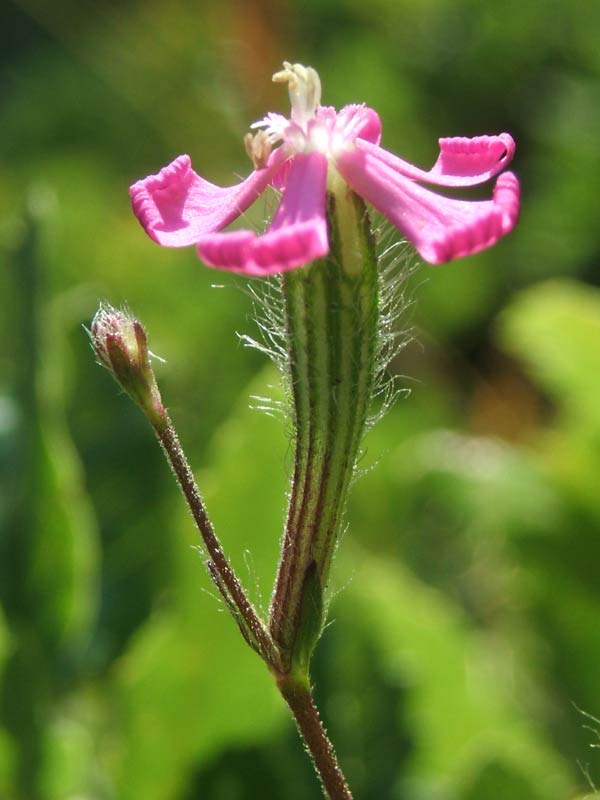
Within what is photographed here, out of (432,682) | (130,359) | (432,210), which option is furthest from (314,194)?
(432,682)

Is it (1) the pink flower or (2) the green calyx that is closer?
(1) the pink flower

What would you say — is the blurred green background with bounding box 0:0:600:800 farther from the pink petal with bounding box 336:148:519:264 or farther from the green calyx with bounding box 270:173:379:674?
the pink petal with bounding box 336:148:519:264

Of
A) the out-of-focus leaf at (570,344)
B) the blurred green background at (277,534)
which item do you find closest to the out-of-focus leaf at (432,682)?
the blurred green background at (277,534)

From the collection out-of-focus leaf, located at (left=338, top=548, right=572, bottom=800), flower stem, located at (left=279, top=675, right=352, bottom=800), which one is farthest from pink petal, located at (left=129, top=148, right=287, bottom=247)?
out-of-focus leaf, located at (left=338, top=548, right=572, bottom=800)

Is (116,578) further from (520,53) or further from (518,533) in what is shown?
(520,53)

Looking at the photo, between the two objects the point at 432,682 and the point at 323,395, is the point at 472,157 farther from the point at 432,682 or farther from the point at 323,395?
the point at 432,682

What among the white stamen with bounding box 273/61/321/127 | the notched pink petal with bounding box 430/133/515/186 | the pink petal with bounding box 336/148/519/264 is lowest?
the notched pink petal with bounding box 430/133/515/186
